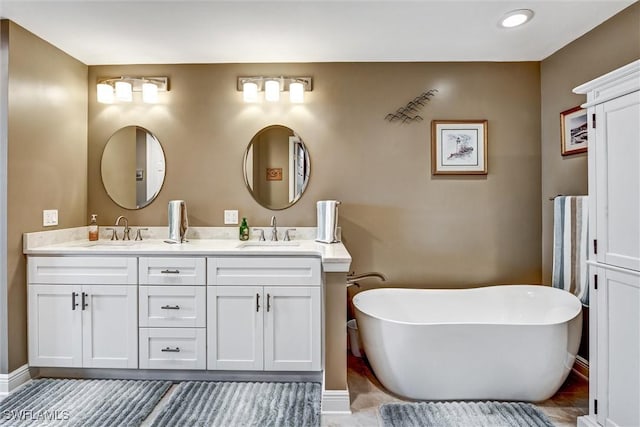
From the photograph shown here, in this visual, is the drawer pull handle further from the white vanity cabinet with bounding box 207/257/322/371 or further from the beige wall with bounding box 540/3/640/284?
the beige wall with bounding box 540/3/640/284

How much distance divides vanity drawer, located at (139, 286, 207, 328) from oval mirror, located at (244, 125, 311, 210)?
974mm

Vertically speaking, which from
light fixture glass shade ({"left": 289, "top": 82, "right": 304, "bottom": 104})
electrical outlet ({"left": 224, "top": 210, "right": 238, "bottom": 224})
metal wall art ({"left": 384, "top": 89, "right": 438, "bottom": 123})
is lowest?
electrical outlet ({"left": 224, "top": 210, "right": 238, "bottom": 224})

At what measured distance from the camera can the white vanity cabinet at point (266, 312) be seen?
7.55 ft

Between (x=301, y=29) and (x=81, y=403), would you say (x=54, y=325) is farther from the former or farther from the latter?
(x=301, y=29)

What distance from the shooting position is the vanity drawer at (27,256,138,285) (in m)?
2.34

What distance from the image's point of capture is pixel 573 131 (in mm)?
2566

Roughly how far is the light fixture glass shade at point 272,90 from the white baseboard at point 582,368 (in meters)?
2.93

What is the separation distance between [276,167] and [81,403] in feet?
6.65

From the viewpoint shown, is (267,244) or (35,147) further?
(267,244)

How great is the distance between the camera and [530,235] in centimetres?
293

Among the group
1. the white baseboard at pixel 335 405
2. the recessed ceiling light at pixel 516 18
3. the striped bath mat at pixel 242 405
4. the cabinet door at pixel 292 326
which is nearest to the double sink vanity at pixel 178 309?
the cabinet door at pixel 292 326

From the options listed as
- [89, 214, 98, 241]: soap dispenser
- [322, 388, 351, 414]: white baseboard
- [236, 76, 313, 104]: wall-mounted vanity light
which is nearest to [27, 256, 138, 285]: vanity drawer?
[89, 214, 98, 241]: soap dispenser

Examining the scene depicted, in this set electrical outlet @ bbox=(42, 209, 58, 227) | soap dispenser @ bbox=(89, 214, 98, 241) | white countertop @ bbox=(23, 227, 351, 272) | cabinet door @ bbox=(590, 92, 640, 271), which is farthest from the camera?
soap dispenser @ bbox=(89, 214, 98, 241)

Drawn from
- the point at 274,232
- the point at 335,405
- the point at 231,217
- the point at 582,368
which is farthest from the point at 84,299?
the point at 582,368
